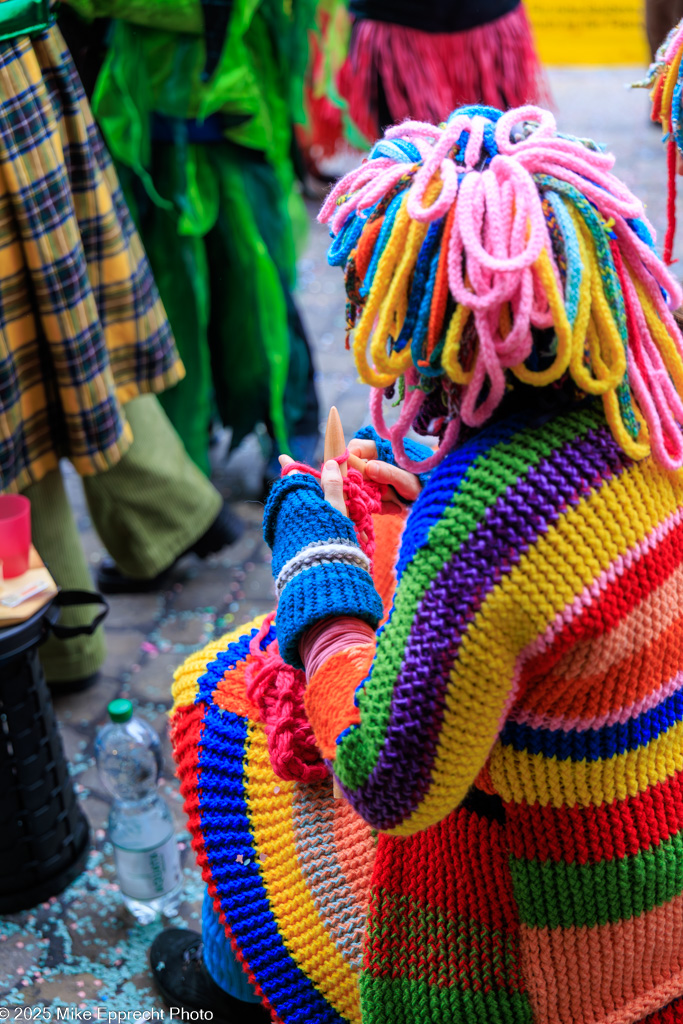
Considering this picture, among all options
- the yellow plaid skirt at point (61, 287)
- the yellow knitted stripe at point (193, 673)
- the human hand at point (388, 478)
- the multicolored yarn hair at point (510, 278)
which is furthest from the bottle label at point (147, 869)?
the multicolored yarn hair at point (510, 278)

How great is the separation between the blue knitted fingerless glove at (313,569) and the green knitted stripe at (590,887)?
0.29 metres

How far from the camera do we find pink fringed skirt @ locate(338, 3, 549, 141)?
294cm

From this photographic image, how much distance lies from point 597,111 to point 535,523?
16.5 ft

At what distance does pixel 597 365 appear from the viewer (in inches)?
34.6

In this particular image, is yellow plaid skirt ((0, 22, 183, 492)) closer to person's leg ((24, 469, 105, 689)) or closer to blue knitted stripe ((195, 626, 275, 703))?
person's leg ((24, 469, 105, 689))

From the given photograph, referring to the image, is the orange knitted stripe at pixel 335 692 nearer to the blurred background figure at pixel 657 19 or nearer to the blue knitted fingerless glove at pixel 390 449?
the blue knitted fingerless glove at pixel 390 449

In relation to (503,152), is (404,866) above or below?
below

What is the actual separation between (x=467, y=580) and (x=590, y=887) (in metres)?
0.35

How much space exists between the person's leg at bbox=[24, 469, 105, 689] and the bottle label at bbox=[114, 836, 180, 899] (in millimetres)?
554

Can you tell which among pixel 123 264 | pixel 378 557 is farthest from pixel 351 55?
pixel 378 557

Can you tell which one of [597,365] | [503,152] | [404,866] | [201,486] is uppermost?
[503,152]

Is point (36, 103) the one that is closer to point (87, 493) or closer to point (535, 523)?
point (87, 493)

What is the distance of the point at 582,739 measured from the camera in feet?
3.11

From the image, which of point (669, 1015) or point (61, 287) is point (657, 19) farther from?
point (669, 1015)
